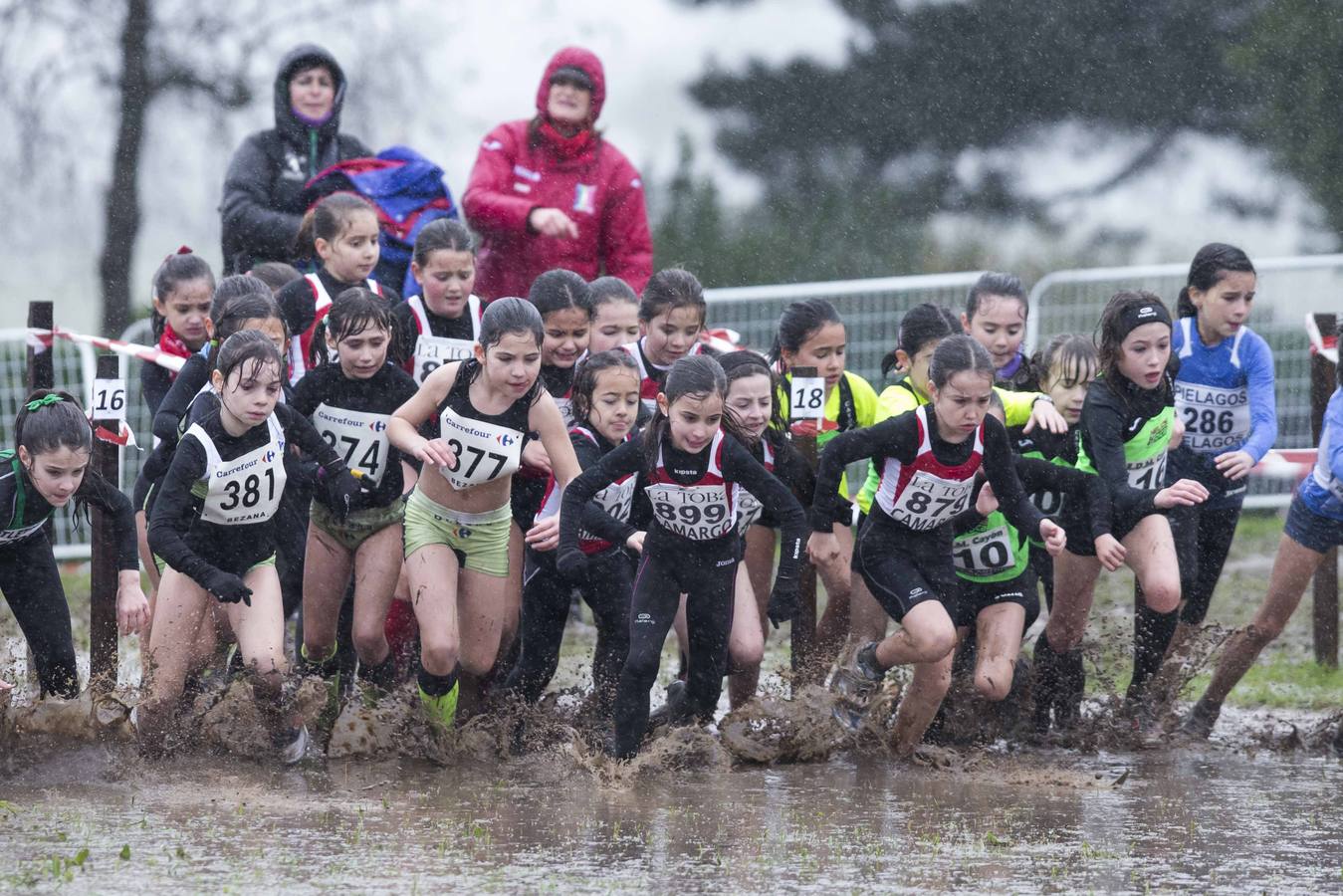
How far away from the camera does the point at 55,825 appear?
5.62 m

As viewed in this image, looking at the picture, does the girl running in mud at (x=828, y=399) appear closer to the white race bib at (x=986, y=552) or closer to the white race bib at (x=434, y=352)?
the white race bib at (x=986, y=552)

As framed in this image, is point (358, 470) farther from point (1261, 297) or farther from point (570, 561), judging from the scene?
point (1261, 297)

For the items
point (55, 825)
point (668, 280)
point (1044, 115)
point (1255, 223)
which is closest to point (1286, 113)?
point (1255, 223)

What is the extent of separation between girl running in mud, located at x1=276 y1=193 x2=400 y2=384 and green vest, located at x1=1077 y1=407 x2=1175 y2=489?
3.22 metres

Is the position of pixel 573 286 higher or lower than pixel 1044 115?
lower

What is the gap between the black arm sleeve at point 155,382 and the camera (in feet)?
26.7

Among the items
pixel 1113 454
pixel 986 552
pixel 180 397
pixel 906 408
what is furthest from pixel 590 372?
pixel 1113 454

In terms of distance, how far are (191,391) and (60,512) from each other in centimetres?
611

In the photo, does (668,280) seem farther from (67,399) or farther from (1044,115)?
(1044,115)

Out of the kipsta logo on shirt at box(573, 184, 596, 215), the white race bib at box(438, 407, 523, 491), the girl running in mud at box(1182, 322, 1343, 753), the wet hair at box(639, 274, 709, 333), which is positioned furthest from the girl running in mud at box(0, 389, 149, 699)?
the girl running in mud at box(1182, 322, 1343, 753)

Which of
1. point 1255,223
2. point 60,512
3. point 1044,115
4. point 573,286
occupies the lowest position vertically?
point 60,512

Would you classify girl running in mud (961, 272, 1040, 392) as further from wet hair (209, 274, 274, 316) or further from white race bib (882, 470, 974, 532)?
wet hair (209, 274, 274, 316)

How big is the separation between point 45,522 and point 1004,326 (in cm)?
421

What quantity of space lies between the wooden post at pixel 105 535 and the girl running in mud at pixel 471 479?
140 centimetres
